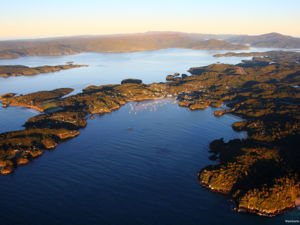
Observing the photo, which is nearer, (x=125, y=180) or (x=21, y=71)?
(x=125, y=180)

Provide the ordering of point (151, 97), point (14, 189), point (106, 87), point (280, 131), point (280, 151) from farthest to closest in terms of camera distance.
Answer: point (106, 87) → point (151, 97) → point (280, 131) → point (280, 151) → point (14, 189)

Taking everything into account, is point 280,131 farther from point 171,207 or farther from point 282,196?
point 171,207

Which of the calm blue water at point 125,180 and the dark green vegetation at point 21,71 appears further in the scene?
the dark green vegetation at point 21,71

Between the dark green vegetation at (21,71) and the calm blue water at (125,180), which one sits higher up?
the dark green vegetation at (21,71)

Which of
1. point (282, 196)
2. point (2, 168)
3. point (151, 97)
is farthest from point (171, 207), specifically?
point (151, 97)

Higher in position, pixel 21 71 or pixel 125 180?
pixel 21 71

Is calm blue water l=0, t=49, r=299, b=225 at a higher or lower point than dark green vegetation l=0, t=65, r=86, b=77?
lower

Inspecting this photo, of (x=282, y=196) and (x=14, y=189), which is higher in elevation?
(x=282, y=196)

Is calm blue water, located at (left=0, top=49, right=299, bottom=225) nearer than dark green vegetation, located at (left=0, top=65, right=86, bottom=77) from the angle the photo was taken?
Yes
